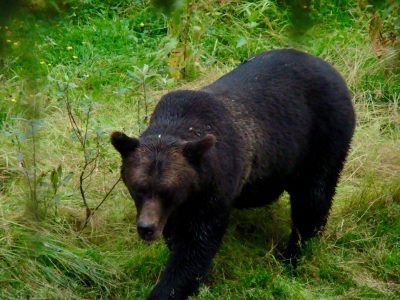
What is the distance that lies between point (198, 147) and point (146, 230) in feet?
1.87

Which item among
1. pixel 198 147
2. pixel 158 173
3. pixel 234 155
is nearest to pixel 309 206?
pixel 234 155

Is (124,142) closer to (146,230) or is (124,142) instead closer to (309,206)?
(146,230)

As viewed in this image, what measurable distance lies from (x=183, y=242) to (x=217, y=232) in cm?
23

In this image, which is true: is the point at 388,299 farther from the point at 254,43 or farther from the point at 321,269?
the point at 254,43

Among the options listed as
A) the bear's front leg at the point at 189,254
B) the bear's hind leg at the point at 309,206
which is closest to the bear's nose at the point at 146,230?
the bear's front leg at the point at 189,254

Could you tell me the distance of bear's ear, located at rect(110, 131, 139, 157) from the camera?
4.90m

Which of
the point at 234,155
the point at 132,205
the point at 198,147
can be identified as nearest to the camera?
the point at 198,147

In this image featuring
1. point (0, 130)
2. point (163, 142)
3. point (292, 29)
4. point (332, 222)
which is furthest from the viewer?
point (0, 130)

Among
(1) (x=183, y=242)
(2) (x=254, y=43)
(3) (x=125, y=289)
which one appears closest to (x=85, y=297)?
(3) (x=125, y=289)

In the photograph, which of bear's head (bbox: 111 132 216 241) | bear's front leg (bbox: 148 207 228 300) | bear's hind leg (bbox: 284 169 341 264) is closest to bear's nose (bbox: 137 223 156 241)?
bear's head (bbox: 111 132 216 241)

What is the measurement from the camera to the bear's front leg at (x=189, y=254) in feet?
17.1

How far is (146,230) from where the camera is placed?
472cm

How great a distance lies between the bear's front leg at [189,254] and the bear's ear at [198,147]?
458mm

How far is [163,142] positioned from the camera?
4953 millimetres
